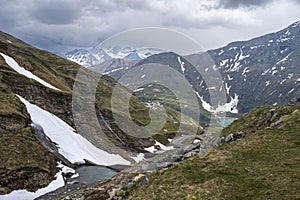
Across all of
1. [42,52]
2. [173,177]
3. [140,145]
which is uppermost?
[42,52]

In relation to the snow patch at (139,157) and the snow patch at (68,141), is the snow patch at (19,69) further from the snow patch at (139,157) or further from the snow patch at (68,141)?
the snow patch at (139,157)

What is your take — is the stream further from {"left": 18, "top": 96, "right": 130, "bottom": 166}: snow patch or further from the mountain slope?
{"left": 18, "top": 96, "right": 130, "bottom": 166}: snow patch

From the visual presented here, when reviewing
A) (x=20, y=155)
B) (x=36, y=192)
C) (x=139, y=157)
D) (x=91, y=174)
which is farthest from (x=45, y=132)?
(x=139, y=157)

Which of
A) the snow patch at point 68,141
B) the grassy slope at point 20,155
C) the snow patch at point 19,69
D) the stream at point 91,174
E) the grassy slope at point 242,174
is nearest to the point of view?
the grassy slope at point 242,174

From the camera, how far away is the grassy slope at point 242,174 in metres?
28.4

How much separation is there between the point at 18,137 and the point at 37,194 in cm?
1582

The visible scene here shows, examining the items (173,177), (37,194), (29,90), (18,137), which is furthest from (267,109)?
(29,90)

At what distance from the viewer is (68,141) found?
82.0 meters

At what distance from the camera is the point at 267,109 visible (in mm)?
63844

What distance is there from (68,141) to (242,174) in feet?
193

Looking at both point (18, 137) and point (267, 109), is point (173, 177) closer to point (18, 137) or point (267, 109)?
point (267, 109)

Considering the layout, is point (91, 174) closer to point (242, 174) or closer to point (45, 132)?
point (45, 132)

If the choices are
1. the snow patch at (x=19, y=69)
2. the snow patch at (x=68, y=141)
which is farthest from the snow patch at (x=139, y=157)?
the snow patch at (x=19, y=69)

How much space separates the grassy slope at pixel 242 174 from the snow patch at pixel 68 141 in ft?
151
